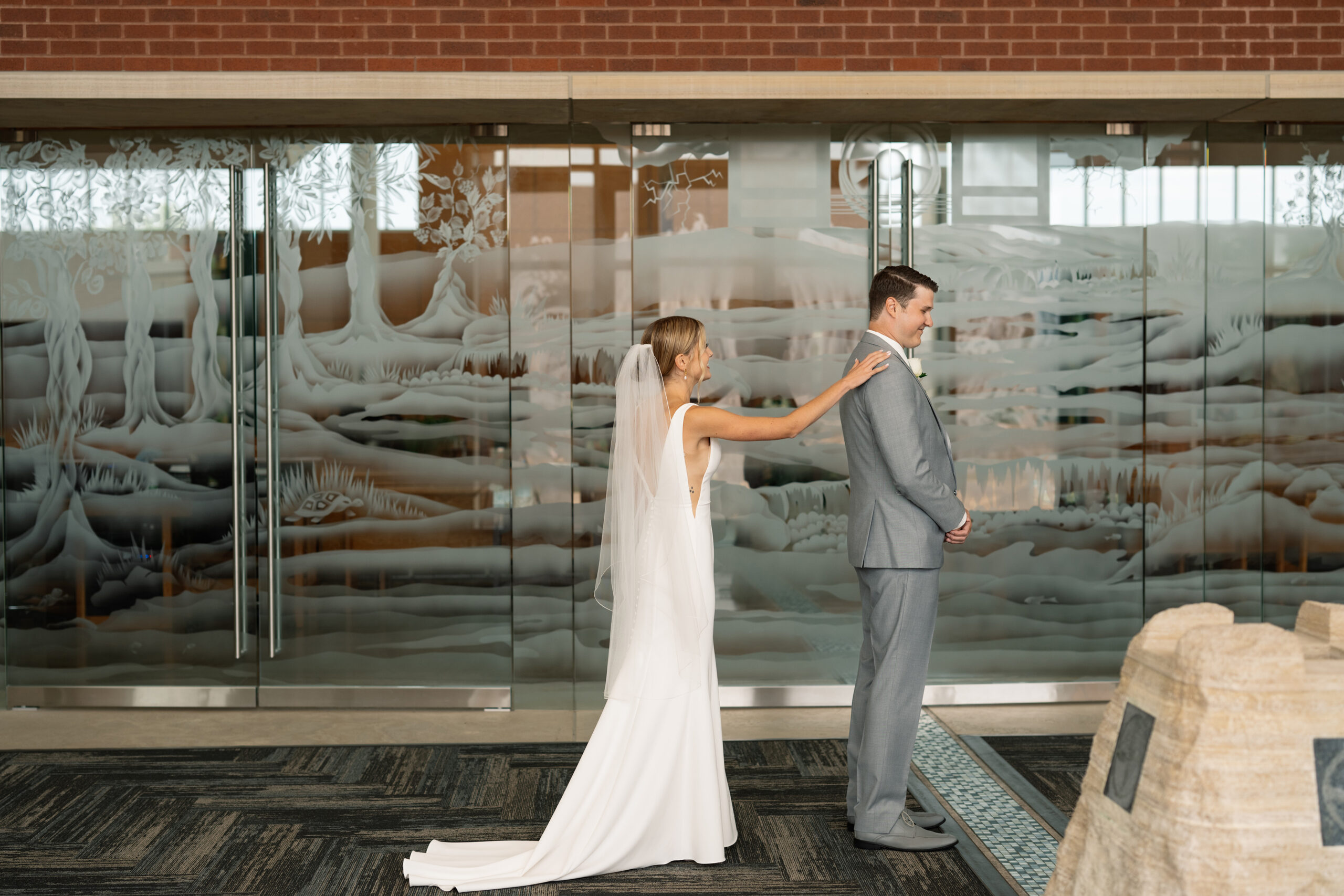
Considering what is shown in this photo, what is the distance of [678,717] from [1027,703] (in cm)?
246

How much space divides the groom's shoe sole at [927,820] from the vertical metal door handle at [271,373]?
2.81m

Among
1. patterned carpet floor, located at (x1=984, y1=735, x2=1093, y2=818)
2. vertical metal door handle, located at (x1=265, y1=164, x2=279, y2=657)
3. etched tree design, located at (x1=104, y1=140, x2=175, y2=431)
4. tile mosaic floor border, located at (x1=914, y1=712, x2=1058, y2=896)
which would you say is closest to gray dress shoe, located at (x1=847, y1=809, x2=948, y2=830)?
tile mosaic floor border, located at (x1=914, y1=712, x2=1058, y2=896)

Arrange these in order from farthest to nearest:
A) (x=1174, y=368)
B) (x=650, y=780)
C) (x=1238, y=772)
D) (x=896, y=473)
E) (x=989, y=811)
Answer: (x=1174, y=368), (x=989, y=811), (x=896, y=473), (x=650, y=780), (x=1238, y=772)


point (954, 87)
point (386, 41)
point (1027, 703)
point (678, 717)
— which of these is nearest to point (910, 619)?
point (678, 717)

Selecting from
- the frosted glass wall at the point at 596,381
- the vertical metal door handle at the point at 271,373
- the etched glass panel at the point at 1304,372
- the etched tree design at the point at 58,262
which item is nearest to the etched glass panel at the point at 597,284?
the frosted glass wall at the point at 596,381

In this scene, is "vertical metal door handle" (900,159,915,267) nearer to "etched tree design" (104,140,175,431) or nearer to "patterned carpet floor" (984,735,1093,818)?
"patterned carpet floor" (984,735,1093,818)

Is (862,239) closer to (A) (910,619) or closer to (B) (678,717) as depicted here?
(A) (910,619)

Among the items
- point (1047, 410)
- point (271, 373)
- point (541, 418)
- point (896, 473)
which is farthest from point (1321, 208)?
point (271, 373)

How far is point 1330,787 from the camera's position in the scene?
1.88 meters

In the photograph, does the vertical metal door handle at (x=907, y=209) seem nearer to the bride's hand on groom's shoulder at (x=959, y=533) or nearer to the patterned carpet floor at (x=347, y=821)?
the bride's hand on groom's shoulder at (x=959, y=533)

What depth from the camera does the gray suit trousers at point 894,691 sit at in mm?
3164

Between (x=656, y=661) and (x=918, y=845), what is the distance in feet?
3.16

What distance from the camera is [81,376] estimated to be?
15.7ft

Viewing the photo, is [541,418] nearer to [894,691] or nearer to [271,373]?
[271,373]
